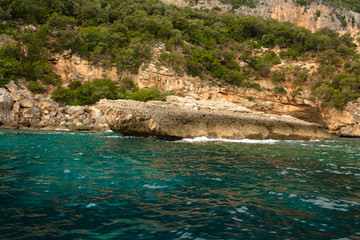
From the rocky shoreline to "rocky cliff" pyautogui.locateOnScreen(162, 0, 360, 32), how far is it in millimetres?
68806

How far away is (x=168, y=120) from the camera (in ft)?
49.8

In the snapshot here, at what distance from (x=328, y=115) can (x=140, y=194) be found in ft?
138

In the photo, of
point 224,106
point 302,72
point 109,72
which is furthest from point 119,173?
point 302,72

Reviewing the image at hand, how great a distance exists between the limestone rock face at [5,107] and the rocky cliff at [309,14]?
73.1 m

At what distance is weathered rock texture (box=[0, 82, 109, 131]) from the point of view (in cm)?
2497

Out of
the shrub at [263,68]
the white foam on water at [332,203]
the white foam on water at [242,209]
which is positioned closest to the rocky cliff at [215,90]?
the shrub at [263,68]

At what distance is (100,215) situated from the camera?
329 centimetres

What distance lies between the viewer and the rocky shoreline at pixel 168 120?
48.8 feet

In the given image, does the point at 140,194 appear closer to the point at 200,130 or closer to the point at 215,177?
the point at 215,177

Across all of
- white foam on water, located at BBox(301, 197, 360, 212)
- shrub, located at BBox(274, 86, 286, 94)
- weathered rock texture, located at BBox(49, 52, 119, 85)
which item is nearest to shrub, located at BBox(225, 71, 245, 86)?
shrub, located at BBox(274, 86, 286, 94)

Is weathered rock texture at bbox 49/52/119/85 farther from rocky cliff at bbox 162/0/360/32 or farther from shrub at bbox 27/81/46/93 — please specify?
rocky cliff at bbox 162/0/360/32

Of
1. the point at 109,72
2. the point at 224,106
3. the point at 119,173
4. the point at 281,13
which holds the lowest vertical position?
the point at 119,173

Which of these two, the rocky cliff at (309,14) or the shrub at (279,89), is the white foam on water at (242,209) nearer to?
the shrub at (279,89)

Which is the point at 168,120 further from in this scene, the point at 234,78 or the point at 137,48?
the point at 234,78
